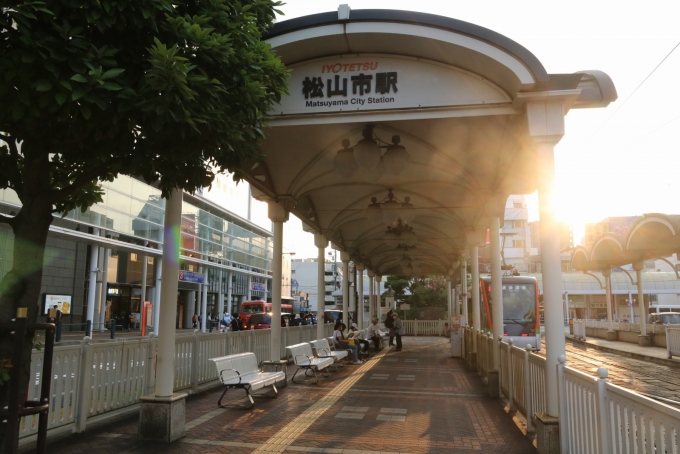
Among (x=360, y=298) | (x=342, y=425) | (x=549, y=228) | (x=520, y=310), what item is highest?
(x=549, y=228)

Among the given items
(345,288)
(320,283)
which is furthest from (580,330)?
(320,283)

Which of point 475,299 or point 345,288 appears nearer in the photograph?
point 475,299

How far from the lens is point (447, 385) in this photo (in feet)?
36.7

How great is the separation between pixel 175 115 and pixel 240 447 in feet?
13.1

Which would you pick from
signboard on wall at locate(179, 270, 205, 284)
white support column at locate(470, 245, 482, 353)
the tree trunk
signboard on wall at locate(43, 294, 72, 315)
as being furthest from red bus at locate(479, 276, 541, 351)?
signboard on wall at locate(179, 270, 205, 284)

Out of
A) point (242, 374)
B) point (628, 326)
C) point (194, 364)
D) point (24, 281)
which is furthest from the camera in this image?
point (628, 326)

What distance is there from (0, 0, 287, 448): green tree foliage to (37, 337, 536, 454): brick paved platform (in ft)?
9.17

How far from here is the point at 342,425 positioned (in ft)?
23.6

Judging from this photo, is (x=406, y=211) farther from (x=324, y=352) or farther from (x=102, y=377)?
(x=102, y=377)

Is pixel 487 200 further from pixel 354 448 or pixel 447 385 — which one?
pixel 354 448

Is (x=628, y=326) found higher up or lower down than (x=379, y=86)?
lower down

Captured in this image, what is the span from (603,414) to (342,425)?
3.95 metres

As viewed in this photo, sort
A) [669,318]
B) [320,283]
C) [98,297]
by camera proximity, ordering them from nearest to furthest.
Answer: [320,283]
[669,318]
[98,297]

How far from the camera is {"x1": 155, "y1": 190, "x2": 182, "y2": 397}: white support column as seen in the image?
6461 mm
